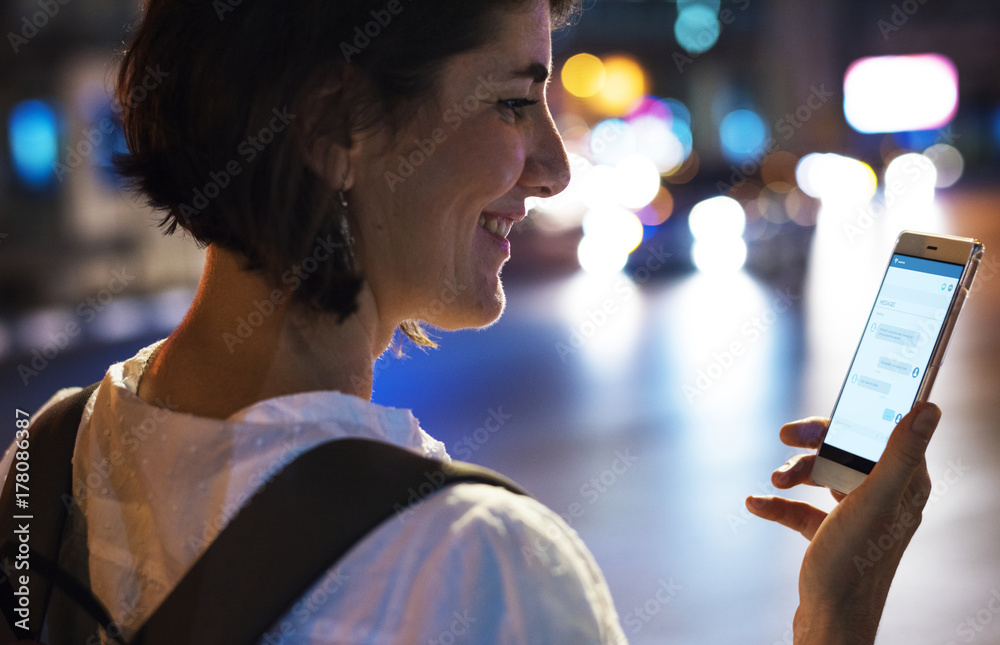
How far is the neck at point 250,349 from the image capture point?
88 cm

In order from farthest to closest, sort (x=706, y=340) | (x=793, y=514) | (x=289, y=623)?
(x=706, y=340) < (x=793, y=514) < (x=289, y=623)

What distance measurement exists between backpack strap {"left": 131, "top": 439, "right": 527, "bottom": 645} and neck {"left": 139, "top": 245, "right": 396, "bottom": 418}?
16cm

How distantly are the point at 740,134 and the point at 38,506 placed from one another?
2295 centimetres

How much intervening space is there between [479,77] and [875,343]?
33.1 inches

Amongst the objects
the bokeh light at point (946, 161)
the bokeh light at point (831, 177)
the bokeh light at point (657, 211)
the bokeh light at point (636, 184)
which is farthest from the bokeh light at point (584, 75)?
the bokeh light at point (946, 161)

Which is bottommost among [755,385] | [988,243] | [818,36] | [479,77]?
[755,385]

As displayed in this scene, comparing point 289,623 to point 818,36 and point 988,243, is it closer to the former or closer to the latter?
point 988,243

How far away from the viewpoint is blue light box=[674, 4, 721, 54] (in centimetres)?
2117

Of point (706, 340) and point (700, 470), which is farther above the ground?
point (706, 340)

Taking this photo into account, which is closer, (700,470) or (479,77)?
(479,77)

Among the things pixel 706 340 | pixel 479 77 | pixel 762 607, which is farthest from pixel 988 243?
pixel 479 77

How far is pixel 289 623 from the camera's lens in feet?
2.31

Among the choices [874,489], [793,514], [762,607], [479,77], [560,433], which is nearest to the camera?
[479,77]

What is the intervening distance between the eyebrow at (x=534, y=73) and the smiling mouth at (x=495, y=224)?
0.16 m
